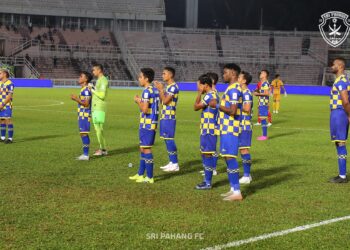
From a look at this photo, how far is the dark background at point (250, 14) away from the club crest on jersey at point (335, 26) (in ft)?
8.09

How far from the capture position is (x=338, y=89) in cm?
1112

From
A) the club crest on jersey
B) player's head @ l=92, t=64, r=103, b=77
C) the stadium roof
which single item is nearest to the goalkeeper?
player's head @ l=92, t=64, r=103, b=77

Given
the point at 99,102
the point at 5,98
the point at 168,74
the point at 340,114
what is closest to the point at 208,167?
the point at 168,74

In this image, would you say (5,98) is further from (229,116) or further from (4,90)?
(229,116)

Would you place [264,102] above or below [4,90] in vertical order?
below

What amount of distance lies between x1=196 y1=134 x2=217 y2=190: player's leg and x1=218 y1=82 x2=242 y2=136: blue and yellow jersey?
1209 mm

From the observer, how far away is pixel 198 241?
699 cm

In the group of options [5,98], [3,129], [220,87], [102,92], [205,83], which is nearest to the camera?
[205,83]

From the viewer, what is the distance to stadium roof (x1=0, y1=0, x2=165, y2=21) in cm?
6888

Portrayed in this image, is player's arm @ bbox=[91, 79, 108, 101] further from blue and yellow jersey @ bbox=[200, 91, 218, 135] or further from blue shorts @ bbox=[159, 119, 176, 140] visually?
blue and yellow jersey @ bbox=[200, 91, 218, 135]

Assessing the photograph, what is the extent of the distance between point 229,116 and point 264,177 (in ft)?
10.5

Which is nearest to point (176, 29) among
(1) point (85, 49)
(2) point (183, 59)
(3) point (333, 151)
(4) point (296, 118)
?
(2) point (183, 59)

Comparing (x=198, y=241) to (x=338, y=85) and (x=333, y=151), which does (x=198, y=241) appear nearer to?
(x=338, y=85)

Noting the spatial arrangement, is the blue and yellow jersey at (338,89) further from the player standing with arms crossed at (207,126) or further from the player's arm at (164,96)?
the player's arm at (164,96)
